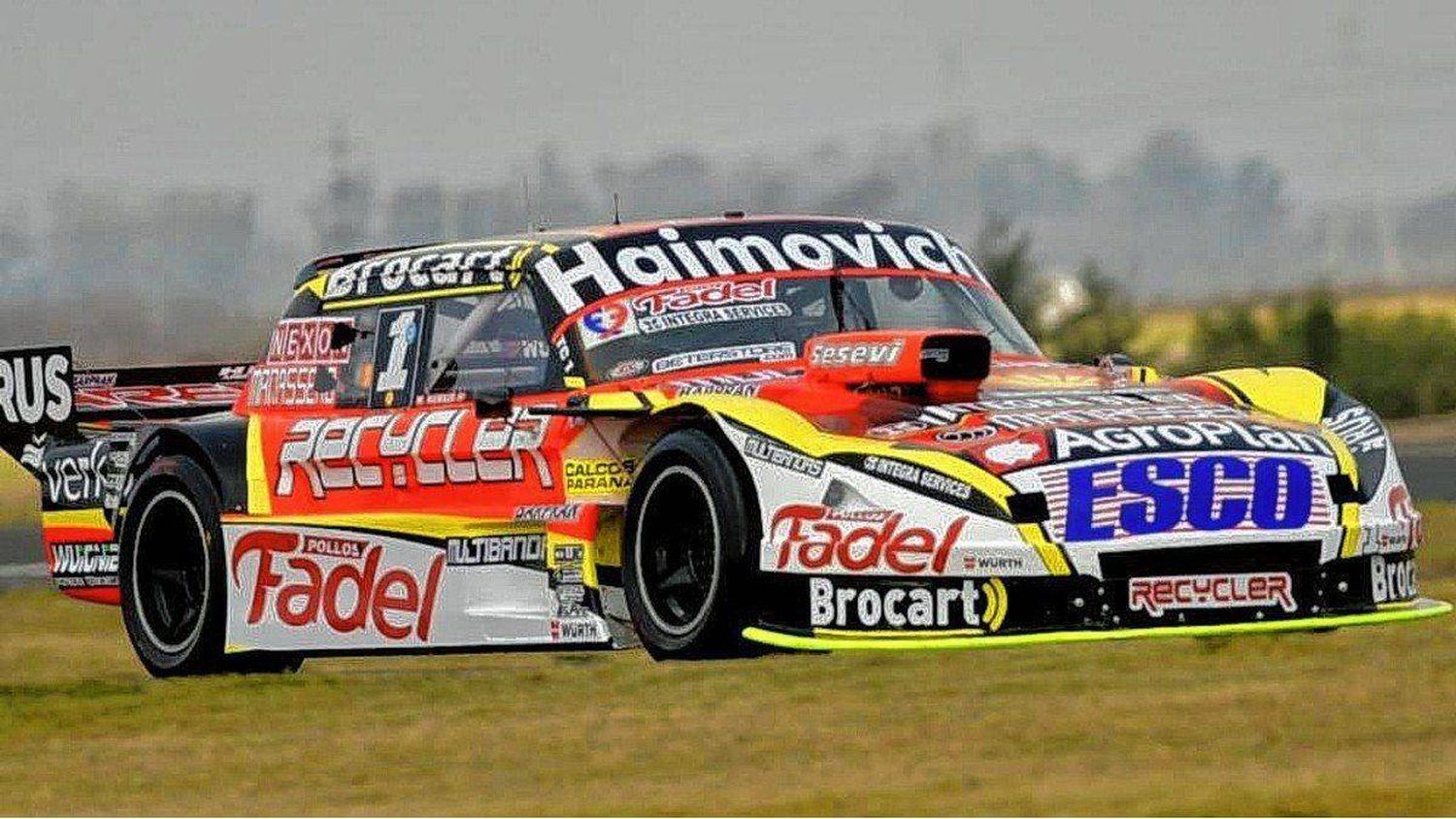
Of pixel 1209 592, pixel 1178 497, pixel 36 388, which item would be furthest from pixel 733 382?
pixel 36 388

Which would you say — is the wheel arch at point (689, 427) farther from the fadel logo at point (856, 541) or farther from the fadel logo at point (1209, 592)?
the fadel logo at point (1209, 592)

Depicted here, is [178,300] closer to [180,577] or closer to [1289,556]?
[180,577]

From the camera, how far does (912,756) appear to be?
834 centimetres

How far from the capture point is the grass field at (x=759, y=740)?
25.4 ft

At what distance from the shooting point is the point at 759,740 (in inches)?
344

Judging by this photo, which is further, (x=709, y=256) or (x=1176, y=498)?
(x=709, y=256)

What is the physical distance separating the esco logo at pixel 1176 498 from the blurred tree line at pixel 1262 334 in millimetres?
25465

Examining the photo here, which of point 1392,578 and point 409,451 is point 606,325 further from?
point 1392,578

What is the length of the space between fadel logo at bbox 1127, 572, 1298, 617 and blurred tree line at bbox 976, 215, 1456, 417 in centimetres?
2546

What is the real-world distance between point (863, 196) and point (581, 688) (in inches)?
1725

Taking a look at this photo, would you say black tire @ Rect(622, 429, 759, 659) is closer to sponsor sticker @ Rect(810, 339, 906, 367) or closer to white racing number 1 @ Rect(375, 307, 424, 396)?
sponsor sticker @ Rect(810, 339, 906, 367)

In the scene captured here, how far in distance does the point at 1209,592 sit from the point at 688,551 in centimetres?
159

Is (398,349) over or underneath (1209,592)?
over

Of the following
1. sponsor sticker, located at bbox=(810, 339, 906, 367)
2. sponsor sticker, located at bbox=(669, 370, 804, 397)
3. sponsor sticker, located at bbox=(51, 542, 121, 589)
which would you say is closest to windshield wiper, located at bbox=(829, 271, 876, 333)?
sponsor sticker, located at bbox=(669, 370, 804, 397)
